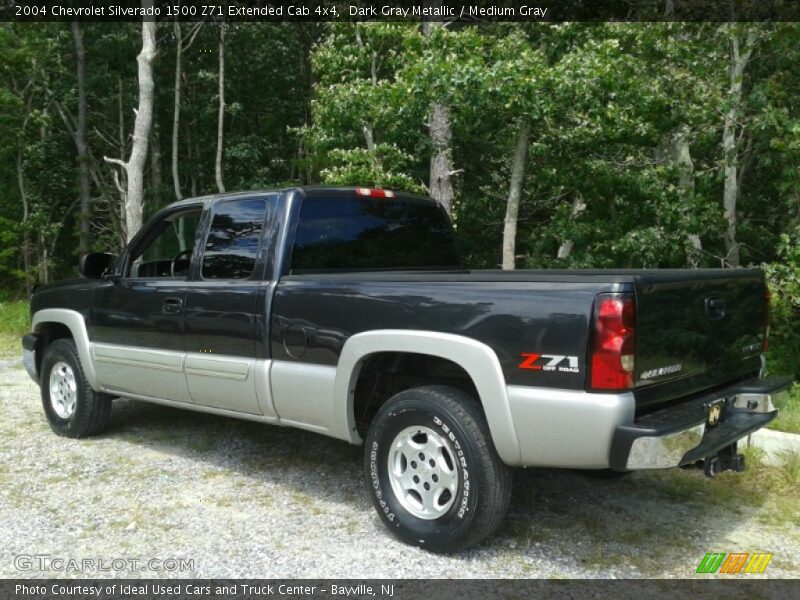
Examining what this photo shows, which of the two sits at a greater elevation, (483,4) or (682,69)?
(483,4)

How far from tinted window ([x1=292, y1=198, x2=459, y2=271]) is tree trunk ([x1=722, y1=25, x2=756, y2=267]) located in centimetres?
483

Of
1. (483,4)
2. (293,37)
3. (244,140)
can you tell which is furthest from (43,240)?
(483,4)

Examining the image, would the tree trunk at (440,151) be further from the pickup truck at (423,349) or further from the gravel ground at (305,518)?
the gravel ground at (305,518)

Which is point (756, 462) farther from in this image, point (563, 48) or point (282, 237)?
point (563, 48)

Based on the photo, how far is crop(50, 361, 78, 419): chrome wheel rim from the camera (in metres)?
6.04

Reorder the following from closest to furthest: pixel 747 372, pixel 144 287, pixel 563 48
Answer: pixel 747 372
pixel 144 287
pixel 563 48

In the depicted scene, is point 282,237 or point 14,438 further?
point 14,438

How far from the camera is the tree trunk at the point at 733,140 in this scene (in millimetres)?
8578

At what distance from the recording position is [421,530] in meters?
3.71

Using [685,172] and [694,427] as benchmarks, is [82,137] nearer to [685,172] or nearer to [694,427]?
[685,172]

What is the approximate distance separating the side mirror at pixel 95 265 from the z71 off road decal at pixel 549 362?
3812 mm

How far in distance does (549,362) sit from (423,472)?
3.29ft

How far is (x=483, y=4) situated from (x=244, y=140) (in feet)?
43.2

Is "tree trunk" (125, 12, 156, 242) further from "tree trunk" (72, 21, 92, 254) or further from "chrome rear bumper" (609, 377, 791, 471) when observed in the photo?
"chrome rear bumper" (609, 377, 791, 471)
